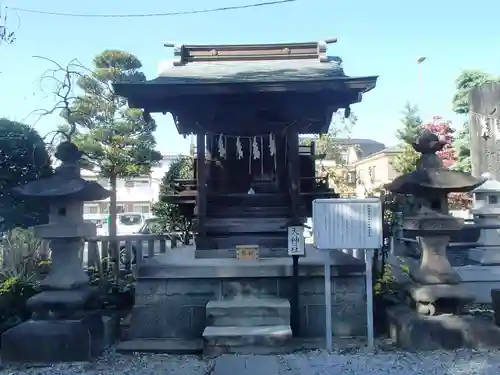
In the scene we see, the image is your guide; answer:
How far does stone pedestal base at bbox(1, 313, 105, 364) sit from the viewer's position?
559 centimetres

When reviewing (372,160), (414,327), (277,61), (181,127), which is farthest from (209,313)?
(372,160)

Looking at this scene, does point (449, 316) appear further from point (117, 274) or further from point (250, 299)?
point (117, 274)

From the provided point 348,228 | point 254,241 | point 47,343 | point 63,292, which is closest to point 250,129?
point 254,241

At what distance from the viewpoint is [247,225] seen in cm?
845

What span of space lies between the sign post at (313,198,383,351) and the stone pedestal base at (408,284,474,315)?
2.13ft

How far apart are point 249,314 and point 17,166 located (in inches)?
211

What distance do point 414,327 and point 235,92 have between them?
13.7 ft

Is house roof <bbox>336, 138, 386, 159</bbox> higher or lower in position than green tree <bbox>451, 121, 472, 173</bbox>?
higher

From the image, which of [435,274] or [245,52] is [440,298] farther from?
[245,52]

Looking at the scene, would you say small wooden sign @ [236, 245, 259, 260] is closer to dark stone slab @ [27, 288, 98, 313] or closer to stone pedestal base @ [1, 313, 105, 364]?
dark stone slab @ [27, 288, 98, 313]

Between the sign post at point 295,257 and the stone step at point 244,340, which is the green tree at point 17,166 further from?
the sign post at point 295,257

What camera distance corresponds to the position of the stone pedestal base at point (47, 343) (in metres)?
5.59

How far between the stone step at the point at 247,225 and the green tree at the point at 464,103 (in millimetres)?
13052

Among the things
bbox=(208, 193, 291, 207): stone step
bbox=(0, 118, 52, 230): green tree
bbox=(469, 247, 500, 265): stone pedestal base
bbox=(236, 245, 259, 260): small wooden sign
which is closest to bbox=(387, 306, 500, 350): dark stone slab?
bbox=(236, 245, 259, 260): small wooden sign
